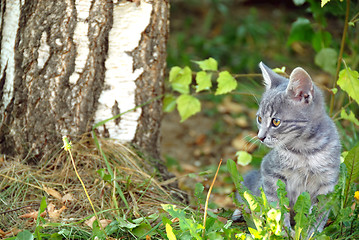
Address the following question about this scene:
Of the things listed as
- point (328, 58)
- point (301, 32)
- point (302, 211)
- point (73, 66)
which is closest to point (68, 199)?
point (73, 66)

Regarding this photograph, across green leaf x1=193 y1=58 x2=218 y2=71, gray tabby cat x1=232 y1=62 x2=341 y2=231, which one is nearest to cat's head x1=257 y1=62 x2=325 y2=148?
gray tabby cat x1=232 y1=62 x2=341 y2=231

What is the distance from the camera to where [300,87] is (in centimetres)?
272

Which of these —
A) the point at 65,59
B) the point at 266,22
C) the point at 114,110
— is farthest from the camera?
the point at 266,22

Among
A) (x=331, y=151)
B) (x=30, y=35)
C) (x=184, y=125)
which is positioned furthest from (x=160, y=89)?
(x=184, y=125)

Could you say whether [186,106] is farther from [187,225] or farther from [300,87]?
[187,225]

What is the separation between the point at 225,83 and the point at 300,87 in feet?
2.56

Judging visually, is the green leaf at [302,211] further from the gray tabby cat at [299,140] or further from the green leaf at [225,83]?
the green leaf at [225,83]

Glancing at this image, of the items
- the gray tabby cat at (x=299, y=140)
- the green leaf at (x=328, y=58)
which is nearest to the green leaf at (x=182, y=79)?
the gray tabby cat at (x=299, y=140)

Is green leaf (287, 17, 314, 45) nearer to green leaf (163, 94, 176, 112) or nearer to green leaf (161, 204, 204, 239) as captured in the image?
green leaf (163, 94, 176, 112)

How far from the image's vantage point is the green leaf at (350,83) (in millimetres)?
3053

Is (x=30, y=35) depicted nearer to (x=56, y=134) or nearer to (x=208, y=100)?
(x=56, y=134)

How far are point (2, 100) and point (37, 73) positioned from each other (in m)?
0.35

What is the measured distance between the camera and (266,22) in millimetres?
7402

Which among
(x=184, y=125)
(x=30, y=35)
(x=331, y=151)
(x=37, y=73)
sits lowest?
(x=184, y=125)
